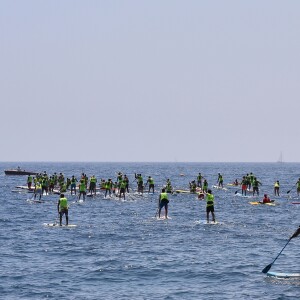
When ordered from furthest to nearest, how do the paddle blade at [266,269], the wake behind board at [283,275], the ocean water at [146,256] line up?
the paddle blade at [266,269], the wake behind board at [283,275], the ocean water at [146,256]

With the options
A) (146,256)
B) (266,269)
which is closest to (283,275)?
(266,269)

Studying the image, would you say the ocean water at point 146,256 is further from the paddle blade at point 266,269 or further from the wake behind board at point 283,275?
the wake behind board at point 283,275

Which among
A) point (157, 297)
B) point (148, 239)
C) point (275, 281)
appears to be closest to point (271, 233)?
point (148, 239)

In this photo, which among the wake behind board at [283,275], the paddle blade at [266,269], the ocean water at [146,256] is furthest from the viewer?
the paddle blade at [266,269]

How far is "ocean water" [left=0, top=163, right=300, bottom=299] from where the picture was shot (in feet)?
85.1

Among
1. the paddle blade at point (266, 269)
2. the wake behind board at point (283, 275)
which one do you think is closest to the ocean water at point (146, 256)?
the paddle blade at point (266, 269)

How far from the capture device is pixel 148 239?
3831 cm

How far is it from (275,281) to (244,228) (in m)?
17.0

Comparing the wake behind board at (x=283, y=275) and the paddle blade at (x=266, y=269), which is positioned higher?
the paddle blade at (x=266, y=269)

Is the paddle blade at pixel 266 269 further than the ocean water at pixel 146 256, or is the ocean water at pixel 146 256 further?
the paddle blade at pixel 266 269

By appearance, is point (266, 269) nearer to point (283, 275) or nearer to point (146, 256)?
point (283, 275)

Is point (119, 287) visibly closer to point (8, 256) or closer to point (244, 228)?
point (8, 256)

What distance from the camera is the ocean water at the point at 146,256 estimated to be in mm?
25953

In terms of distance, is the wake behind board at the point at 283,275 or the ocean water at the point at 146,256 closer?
Result: the ocean water at the point at 146,256
